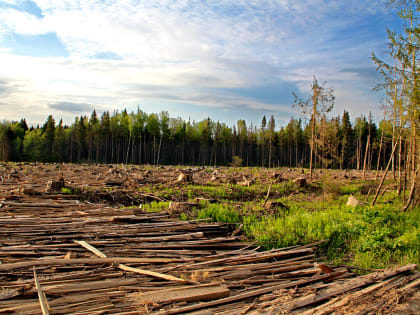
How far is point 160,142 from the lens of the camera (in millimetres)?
57500

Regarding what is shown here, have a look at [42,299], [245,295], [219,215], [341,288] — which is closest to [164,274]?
[245,295]

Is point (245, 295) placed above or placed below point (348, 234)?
below

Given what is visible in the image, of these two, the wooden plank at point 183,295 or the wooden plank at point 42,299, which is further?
the wooden plank at point 183,295

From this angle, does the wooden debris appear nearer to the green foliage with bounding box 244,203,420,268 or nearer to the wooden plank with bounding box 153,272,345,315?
the wooden plank with bounding box 153,272,345,315

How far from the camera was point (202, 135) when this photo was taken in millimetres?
66312

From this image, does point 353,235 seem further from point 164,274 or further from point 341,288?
point 164,274

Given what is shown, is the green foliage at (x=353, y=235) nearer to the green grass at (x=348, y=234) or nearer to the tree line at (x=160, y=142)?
the green grass at (x=348, y=234)

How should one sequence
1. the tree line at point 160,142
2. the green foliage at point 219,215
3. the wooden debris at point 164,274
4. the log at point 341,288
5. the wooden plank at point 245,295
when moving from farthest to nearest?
the tree line at point 160,142 < the green foliage at point 219,215 < the log at point 341,288 < the wooden debris at point 164,274 < the wooden plank at point 245,295

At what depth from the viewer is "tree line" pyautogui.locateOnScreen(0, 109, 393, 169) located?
192 ft

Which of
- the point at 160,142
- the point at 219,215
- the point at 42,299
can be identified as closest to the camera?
the point at 42,299

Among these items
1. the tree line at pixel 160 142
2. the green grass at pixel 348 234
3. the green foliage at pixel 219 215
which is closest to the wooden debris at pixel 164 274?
the green grass at pixel 348 234

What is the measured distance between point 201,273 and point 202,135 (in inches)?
2442

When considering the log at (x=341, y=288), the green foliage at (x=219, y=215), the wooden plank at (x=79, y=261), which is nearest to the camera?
the log at (x=341, y=288)

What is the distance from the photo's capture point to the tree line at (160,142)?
5841cm
